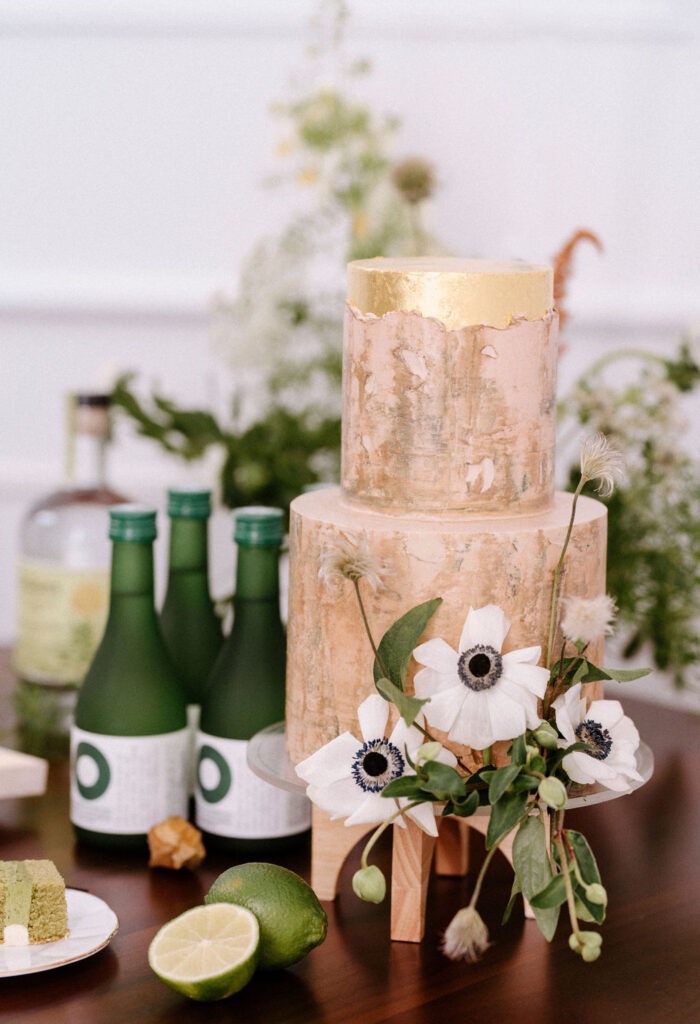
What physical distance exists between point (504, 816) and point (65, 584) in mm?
672

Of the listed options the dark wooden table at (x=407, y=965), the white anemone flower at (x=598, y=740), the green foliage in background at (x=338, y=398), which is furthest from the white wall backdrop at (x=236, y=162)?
the white anemone flower at (x=598, y=740)

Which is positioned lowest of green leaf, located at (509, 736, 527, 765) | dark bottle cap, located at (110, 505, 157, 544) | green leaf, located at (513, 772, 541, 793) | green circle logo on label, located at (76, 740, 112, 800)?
green circle logo on label, located at (76, 740, 112, 800)

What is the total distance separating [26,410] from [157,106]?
0.56m

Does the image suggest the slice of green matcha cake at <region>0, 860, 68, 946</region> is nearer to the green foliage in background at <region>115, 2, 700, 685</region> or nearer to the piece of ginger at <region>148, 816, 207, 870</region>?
the piece of ginger at <region>148, 816, 207, 870</region>

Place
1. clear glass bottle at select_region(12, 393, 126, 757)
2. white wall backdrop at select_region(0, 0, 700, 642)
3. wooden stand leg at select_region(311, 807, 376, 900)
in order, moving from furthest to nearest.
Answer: white wall backdrop at select_region(0, 0, 700, 642)
clear glass bottle at select_region(12, 393, 126, 757)
wooden stand leg at select_region(311, 807, 376, 900)

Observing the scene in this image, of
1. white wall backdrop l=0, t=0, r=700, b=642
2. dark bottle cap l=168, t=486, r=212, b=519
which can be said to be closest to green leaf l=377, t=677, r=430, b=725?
dark bottle cap l=168, t=486, r=212, b=519

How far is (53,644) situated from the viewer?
1271mm

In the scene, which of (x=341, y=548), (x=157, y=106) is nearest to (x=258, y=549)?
(x=341, y=548)

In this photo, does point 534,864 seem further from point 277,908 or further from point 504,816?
point 277,908

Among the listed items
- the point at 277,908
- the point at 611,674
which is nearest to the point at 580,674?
the point at 611,674

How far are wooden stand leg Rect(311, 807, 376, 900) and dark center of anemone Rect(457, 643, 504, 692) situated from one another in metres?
0.18

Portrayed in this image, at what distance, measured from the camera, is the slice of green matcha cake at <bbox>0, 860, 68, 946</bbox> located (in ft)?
2.48

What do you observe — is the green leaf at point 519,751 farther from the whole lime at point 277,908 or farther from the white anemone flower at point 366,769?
the whole lime at point 277,908

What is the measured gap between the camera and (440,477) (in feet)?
2.68
